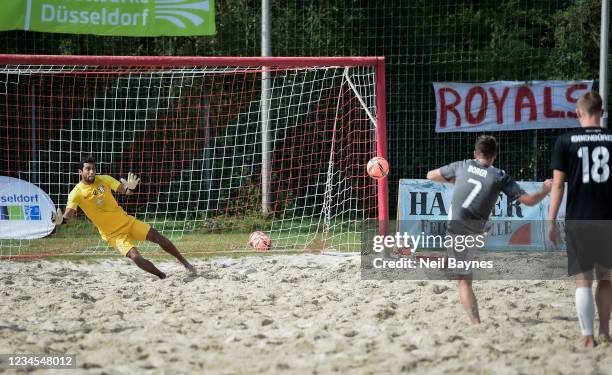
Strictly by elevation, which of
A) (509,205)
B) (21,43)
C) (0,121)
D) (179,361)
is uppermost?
(21,43)

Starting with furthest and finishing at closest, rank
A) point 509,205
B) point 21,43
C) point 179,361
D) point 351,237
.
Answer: point 21,43, point 351,237, point 509,205, point 179,361

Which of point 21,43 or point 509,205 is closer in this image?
point 509,205

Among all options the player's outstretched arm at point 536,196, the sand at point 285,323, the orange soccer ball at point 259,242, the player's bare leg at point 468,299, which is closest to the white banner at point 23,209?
the sand at point 285,323

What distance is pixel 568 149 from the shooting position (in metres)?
5.46

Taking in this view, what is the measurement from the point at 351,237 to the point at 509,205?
8.22 ft

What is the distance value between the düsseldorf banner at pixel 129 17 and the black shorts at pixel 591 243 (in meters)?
9.65

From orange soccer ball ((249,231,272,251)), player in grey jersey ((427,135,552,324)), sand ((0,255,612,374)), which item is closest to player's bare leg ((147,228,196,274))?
sand ((0,255,612,374))

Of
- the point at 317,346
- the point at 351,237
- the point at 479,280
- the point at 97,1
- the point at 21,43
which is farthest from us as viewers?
the point at 21,43

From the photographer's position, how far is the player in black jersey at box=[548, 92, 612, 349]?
5.38 m

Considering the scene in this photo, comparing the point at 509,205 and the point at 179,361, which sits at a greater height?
the point at 509,205

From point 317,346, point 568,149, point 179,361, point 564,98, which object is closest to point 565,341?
point 568,149

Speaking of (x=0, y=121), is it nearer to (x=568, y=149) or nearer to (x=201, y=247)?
(x=201, y=247)

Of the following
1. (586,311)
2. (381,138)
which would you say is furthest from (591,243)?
(381,138)

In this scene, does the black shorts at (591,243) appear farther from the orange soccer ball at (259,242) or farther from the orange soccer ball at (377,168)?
the orange soccer ball at (259,242)
